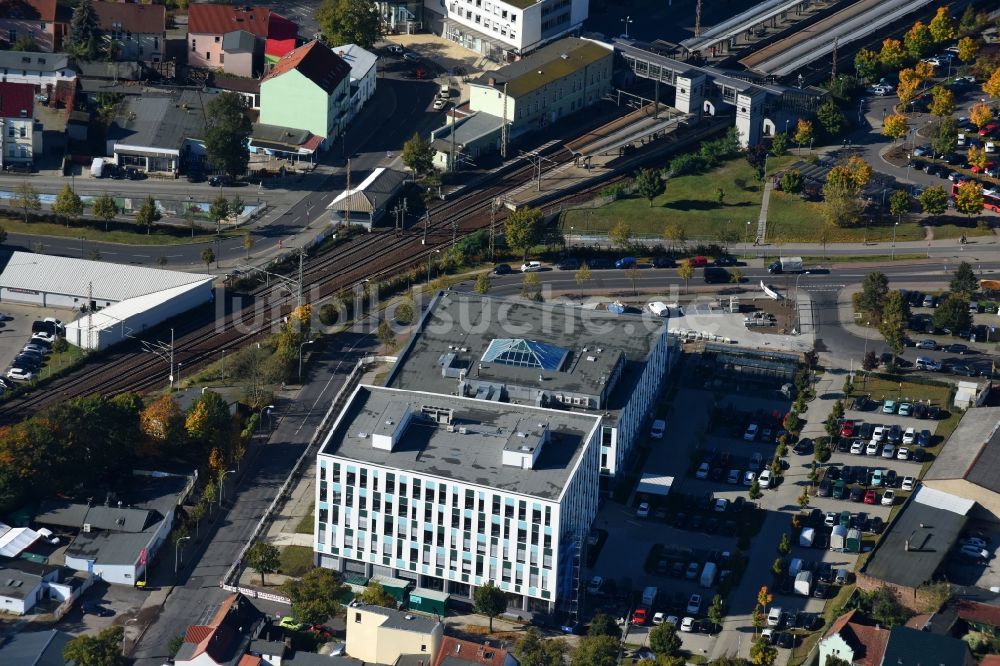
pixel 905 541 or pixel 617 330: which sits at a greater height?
pixel 617 330

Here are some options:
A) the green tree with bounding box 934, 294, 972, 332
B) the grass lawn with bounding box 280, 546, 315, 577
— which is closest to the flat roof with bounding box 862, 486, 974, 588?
the green tree with bounding box 934, 294, 972, 332

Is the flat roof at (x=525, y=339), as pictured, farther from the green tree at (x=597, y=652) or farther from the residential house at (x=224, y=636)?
the residential house at (x=224, y=636)

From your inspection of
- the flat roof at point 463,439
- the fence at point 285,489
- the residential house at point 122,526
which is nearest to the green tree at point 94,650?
the residential house at point 122,526

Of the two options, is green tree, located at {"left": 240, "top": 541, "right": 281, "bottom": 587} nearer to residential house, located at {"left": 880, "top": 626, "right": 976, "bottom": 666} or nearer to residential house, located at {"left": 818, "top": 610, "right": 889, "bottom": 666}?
residential house, located at {"left": 818, "top": 610, "right": 889, "bottom": 666}

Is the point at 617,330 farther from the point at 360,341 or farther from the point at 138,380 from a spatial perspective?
the point at 138,380

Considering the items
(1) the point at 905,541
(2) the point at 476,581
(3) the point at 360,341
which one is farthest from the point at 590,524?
(3) the point at 360,341

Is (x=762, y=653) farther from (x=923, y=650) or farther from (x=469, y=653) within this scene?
(x=469, y=653)
